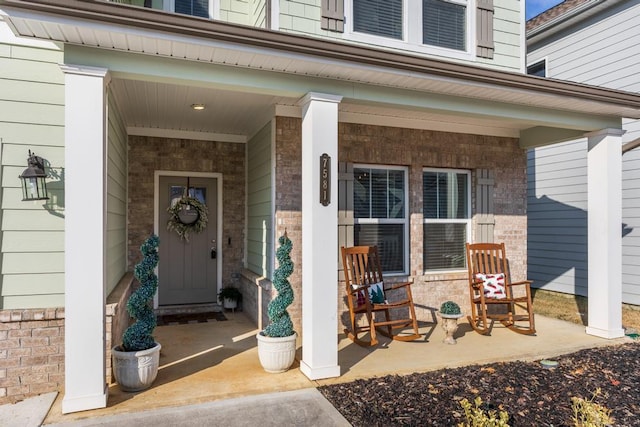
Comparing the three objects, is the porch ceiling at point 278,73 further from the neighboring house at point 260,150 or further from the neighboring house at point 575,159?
the neighboring house at point 575,159

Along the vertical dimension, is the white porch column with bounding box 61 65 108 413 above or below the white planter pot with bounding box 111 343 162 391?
above

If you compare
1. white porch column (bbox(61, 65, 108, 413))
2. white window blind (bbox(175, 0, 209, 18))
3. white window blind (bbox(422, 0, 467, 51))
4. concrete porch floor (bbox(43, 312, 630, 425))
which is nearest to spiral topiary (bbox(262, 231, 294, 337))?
concrete porch floor (bbox(43, 312, 630, 425))

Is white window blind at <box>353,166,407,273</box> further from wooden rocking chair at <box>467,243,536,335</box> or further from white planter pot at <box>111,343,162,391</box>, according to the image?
white planter pot at <box>111,343,162,391</box>

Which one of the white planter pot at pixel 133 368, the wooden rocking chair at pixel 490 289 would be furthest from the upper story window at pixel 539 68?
the white planter pot at pixel 133 368

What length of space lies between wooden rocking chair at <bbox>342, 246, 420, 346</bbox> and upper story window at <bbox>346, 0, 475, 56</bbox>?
99.4 inches

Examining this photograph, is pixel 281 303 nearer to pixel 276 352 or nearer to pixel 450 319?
pixel 276 352

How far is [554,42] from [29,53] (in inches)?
328

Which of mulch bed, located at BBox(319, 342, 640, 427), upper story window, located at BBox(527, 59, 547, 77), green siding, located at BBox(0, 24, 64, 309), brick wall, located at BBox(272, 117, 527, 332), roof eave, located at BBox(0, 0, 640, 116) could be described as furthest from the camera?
upper story window, located at BBox(527, 59, 547, 77)

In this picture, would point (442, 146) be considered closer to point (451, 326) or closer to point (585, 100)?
point (585, 100)

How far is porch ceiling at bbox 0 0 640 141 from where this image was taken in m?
3.07

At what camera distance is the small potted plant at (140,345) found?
3572mm

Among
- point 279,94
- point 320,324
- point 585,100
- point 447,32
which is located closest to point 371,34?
point 447,32

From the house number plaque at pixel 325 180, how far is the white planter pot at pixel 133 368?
1940 mm

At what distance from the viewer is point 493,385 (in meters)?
3.79
